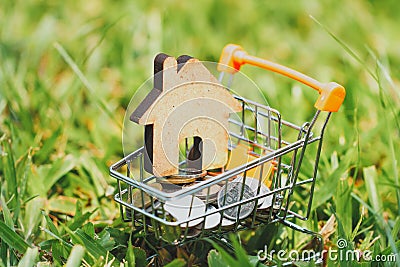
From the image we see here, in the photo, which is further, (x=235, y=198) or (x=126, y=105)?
(x=126, y=105)

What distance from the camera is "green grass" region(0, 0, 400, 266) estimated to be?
1.55 meters

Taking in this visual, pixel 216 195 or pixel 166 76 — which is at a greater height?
pixel 166 76

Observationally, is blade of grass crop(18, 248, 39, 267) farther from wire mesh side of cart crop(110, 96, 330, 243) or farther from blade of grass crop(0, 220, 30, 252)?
wire mesh side of cart crop(110, 96, 330, 243)

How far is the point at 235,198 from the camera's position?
1.38 metres

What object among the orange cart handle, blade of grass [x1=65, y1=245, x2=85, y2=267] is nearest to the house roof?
the orange cart handle

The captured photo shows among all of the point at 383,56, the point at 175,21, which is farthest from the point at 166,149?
the point at 175,21

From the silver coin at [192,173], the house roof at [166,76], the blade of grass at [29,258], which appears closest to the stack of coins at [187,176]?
the silver coin at [192,173]
